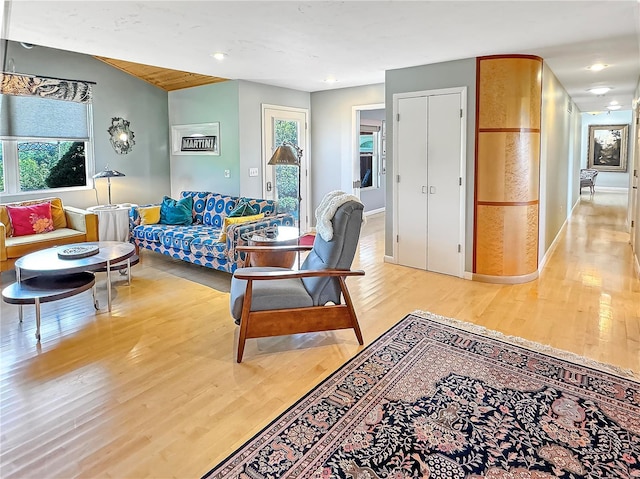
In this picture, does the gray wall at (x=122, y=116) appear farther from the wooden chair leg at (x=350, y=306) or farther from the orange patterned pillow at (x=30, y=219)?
the wooden chair leg at (x=350, y=306)

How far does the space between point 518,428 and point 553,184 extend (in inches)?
185

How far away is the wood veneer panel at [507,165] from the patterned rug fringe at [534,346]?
1.64m

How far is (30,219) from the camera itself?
17.0 feet

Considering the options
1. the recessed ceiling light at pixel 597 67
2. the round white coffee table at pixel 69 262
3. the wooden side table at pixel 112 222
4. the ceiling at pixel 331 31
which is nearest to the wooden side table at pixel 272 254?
the round white coffee table at pixel 69 262

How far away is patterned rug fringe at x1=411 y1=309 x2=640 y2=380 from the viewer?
282 cm

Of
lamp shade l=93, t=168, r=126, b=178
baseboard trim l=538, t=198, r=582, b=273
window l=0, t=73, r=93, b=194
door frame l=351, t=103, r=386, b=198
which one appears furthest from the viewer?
door frame l=351, t=103, r=386, b=198

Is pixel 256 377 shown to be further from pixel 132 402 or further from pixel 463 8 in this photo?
pixel 463 8

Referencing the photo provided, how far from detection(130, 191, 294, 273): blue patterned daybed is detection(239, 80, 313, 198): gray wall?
2.17 feet

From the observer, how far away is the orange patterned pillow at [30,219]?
509cm

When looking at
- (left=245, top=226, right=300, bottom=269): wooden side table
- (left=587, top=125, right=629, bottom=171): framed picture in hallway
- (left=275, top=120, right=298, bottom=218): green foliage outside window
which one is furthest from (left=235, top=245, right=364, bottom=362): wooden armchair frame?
(left=587, top=125, right=629, bottom=171): framed picture in hallway

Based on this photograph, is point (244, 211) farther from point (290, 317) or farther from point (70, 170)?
point (70, 170)

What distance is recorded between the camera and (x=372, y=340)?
329cm

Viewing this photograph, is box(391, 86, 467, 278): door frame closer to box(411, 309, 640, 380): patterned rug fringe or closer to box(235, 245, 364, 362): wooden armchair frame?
box(411, 309, 640, 380): patterned rug fringe

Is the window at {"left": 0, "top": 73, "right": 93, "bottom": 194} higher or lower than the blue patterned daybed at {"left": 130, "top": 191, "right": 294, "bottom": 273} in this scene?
higher
